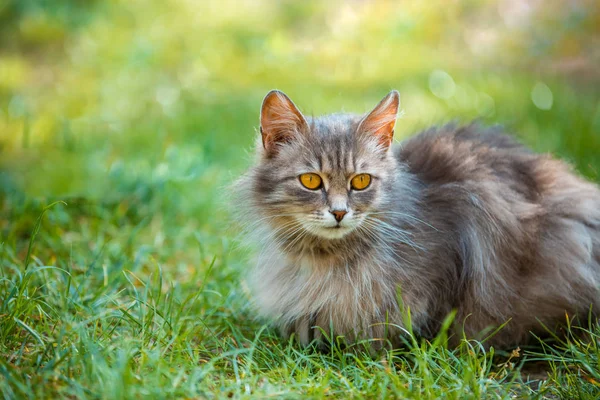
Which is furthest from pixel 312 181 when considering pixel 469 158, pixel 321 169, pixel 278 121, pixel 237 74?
pixel 237 74

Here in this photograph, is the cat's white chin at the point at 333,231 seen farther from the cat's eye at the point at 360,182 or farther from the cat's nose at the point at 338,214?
the cat's eye at the point at 360,182

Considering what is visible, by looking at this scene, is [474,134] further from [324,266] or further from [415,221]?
[324,266]

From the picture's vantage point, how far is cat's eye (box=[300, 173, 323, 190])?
2.73 meters

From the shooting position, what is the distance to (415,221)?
290 cm

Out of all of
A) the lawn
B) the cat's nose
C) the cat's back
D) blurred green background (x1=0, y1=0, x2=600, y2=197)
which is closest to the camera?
the lawn

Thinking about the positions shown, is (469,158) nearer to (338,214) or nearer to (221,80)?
(338,214)

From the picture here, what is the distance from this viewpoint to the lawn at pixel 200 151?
246 centimetres

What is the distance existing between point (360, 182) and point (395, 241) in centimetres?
33

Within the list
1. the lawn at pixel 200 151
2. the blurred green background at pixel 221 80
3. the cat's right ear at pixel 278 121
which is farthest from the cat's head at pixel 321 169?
the blurred green background at pixel 221 80

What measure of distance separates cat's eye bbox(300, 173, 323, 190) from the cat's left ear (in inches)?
12.7

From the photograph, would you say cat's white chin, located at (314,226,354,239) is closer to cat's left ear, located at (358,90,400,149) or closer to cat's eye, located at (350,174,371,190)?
cat's eye, located at (350,174,371,190)

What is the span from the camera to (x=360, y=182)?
9.12 ft

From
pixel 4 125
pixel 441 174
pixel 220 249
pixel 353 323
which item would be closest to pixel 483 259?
pixel 441 174

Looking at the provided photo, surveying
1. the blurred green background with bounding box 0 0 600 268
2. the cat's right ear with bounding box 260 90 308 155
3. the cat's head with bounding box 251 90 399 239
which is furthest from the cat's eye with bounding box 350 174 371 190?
the blurred green background with bounding box 0 0 600 268
